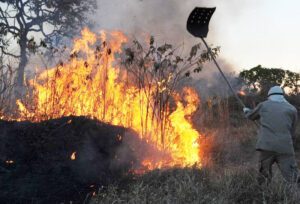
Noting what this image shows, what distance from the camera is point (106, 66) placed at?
967cm

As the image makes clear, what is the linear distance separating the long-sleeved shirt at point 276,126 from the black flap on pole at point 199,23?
61.6 inches

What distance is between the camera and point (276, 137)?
6.53 meters

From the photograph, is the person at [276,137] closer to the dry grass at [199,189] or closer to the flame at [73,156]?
the dry grass at [199,189]

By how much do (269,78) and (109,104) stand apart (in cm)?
994

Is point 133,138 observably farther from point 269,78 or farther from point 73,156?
point 269,78

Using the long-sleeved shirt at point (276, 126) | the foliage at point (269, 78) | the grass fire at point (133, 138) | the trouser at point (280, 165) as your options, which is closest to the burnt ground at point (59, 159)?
the grass fire at point (133, 138)

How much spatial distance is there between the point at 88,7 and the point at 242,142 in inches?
621

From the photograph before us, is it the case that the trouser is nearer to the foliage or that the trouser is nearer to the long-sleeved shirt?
the long-sleeved shirt

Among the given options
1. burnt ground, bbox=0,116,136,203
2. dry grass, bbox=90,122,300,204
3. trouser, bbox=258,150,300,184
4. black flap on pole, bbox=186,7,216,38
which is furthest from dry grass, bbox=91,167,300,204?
black flap on pole, bbox=186,7,216,38

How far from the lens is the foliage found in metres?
17.6

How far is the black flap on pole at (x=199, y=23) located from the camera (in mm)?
7191

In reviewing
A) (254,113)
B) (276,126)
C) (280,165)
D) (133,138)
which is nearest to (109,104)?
(133,138)

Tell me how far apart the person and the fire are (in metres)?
2.36

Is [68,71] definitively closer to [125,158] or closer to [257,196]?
[125,158]
